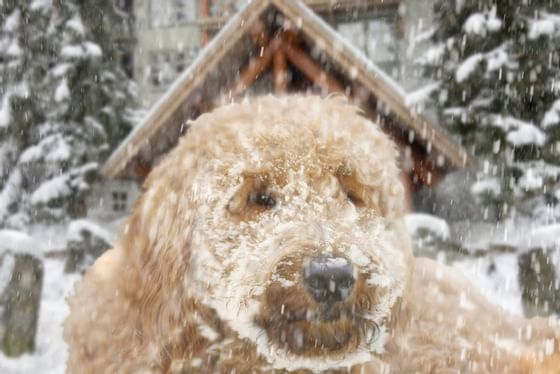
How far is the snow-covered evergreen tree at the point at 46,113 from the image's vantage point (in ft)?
47.4

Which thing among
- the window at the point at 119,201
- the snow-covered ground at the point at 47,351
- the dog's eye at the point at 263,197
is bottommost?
the snow-covered ground at the point at 47,351

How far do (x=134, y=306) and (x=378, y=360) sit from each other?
0.97 metres

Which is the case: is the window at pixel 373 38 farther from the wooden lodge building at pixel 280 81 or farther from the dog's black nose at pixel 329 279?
the dog's black nose at pixel 329 279

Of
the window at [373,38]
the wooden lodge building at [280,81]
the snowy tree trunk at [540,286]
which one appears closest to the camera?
the snowy tree trunk at [540,286]

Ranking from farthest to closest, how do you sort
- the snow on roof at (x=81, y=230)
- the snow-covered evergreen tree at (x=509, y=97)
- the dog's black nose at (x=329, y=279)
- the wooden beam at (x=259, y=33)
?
the snow-covered evergreen tree at (x=509, y=97), the snow on roof at (x=81, y=230), the wooden beam at (x=259, y=33), the dog's black nose at (x=329, y=279)

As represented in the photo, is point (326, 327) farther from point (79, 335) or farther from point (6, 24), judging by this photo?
point (6, 24)

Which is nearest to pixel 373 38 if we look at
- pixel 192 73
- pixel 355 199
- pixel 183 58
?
pixel 183 58

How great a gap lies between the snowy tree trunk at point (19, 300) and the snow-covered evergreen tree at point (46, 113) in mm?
9362

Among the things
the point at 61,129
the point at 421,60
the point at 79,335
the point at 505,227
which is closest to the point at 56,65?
the point at 61,129

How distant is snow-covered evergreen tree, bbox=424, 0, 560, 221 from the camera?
10.7m

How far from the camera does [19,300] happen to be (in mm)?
5438

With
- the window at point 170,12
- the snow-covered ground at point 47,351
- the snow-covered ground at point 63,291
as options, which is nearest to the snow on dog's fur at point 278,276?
the snow-covered ground at point 63,291

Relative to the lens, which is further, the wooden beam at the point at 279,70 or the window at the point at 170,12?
the window at the point at 170,12

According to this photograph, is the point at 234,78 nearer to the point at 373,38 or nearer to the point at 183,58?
the point at 373,38
